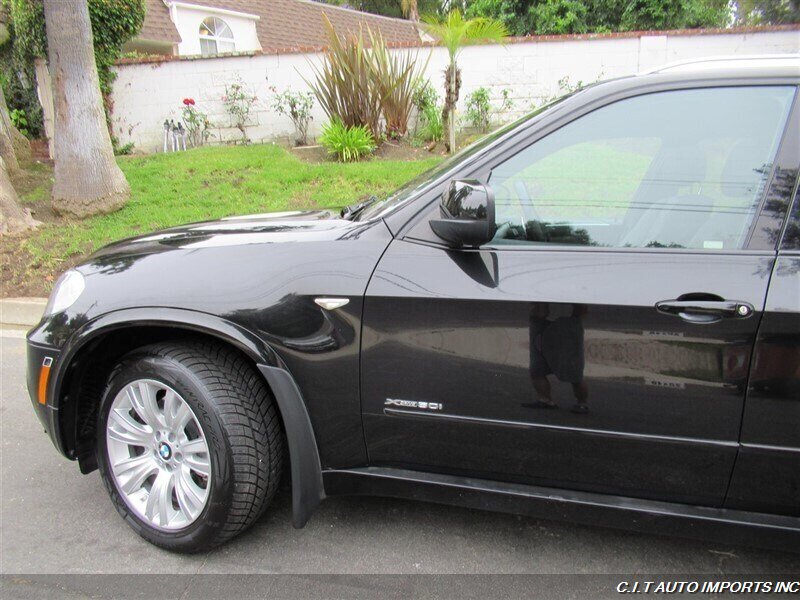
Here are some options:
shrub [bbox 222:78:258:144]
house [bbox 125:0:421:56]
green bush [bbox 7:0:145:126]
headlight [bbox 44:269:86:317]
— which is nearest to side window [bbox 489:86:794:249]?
headlight [bbox 44:269:86:317]

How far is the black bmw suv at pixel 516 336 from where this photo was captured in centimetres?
193

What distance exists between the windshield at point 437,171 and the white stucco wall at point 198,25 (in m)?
16.2

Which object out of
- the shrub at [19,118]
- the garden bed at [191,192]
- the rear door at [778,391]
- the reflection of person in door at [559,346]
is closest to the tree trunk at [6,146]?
the garden bed at [191,192]

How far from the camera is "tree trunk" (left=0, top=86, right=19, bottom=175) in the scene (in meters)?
8.89

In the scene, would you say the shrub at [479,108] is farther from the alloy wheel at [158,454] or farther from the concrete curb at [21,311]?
the alloy wheel at [158,454]

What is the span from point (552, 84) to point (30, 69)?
10173 mm

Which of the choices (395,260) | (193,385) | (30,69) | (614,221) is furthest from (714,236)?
(30,69)

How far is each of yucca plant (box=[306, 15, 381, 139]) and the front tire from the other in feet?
24.8

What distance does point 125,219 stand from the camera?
7.47 m

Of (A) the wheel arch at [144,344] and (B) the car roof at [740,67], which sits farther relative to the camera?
(A) the wheel arch at [144,344]

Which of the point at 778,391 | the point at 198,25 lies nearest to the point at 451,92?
the point at 778,391

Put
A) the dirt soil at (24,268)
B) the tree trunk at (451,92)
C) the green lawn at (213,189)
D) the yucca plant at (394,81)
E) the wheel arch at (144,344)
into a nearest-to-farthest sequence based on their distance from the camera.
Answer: the wheel arch at (144,344) → the dirt soil at (24,268) → the green lawn at (213,189) → the tree trunk at (451,92) → the yucca plant at (394,81)

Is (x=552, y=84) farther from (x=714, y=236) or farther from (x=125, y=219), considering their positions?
(x=714, y=236)

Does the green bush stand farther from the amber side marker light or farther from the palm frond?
the amber side marker light
